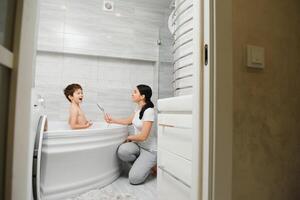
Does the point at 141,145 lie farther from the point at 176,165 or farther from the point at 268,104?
the point at 268,104

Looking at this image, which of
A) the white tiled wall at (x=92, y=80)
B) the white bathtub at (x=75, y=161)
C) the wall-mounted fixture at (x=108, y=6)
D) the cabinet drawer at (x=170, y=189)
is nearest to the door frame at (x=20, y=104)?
the cabinet drawer at (x=170, y=189)

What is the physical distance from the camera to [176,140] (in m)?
1.12

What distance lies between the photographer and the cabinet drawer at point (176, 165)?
994 millimetres

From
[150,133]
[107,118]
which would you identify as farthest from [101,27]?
[150,133]

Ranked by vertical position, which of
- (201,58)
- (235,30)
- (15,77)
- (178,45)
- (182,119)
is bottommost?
(182,119)

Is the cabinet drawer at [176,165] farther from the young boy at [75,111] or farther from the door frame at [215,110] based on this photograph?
the young boy at [75,111]

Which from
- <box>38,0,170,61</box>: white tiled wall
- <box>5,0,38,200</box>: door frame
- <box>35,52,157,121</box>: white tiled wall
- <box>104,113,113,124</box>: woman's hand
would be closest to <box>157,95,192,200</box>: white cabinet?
<box>5,0,38,200</box>: door frame

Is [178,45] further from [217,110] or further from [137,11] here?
[137,11]

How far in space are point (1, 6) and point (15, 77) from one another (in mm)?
185

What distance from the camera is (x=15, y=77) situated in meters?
0.62

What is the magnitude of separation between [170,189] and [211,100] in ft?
2.15

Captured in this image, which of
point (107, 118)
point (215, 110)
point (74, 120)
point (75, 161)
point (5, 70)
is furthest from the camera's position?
point (107, 118)

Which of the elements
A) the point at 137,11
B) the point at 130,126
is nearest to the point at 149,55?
the point at 137,11

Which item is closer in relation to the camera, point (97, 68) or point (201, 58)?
point (201, 58)
